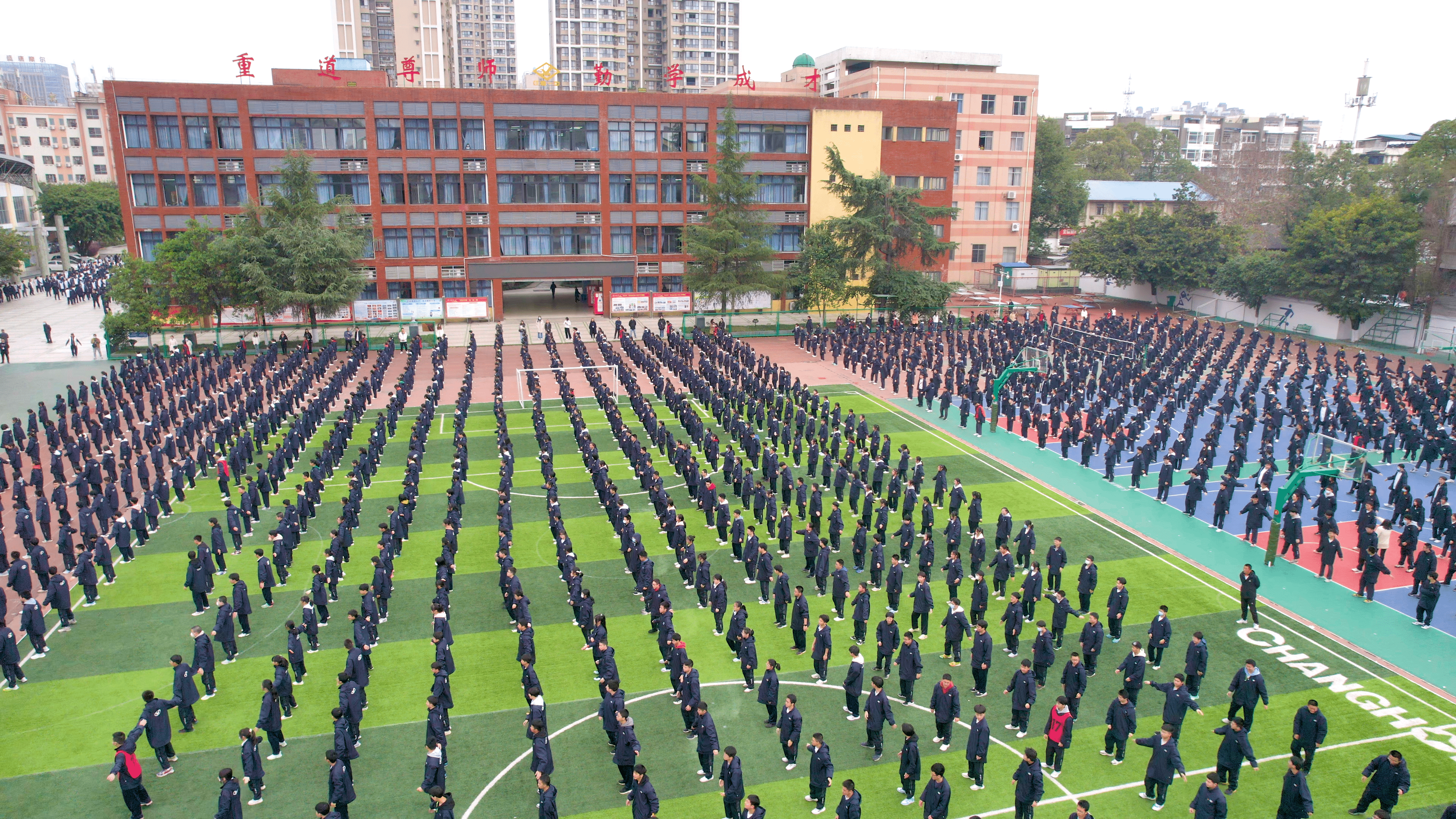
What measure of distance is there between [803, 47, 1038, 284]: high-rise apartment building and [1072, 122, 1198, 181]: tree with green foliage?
109ft

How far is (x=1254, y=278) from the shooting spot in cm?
4588

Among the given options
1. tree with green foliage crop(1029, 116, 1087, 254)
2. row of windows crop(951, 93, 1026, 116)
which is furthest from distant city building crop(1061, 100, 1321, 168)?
row of windows crop(951, 93, 1026, 116)

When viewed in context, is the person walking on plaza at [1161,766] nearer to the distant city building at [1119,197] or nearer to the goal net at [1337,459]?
the goal net at [1337,459]

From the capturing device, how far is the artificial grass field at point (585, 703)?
35.1ft

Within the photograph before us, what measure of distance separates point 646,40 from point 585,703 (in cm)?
10421

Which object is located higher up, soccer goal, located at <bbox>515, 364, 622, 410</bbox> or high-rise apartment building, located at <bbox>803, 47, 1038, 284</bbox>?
high-rise apartment building, located at <bbox>803, 47, 1038, 284</bbox>

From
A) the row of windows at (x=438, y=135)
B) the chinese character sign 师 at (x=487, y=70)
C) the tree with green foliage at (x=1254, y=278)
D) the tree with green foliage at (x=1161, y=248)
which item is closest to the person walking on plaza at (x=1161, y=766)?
the row of windows at (x=438, y=135)

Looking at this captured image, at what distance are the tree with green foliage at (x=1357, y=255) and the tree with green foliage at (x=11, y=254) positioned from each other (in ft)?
239

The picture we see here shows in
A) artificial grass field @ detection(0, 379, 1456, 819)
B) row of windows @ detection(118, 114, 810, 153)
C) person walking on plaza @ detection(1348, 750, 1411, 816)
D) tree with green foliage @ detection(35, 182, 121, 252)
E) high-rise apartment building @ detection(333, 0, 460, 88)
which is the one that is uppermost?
high-rise apartment building @ detection(333, 0, 460, 88)

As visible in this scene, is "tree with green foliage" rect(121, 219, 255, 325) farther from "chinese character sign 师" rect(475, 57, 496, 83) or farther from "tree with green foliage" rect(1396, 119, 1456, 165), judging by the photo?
"tree with green foliage" rect(1396, 119, 1456, 165)

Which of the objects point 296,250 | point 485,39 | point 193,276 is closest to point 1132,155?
point 296,250

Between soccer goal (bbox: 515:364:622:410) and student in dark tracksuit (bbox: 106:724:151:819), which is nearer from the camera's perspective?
student in dark tracksuit (bbox: 106:724:151:819)

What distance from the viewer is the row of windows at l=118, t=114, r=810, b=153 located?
42750 millimetres

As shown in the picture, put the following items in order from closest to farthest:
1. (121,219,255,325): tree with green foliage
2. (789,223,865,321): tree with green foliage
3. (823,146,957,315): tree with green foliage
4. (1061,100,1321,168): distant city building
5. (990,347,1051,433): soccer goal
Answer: (990,347,1051,433): soccer goal → (121,219,255,325): tree with green foliage → (823,146,957,315): tree with green foliage → (789,223,865,321): tree with green foliage → (1061,100,1321,168): distant city building
